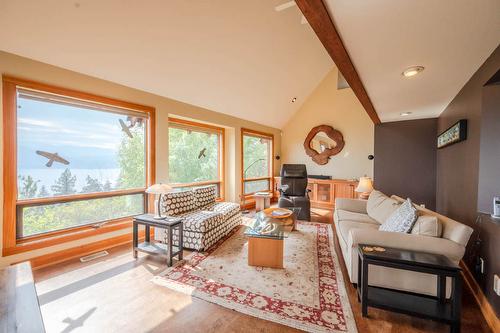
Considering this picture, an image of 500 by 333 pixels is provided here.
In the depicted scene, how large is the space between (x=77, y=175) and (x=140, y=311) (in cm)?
203

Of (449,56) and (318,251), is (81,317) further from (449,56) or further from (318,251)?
(449,56)

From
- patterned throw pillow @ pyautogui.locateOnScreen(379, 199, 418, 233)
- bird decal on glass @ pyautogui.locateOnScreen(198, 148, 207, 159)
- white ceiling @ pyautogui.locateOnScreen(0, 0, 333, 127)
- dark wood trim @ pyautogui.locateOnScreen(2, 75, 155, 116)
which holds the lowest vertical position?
patterned throw pillow @ pyautogui.locateOnScreen(379, 199, 418, 233)

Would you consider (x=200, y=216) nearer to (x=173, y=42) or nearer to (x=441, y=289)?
(x=173, y=42)

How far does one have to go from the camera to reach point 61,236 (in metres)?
2.61

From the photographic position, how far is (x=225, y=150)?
5.23m

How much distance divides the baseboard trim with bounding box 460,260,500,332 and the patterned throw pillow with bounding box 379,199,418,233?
29.2 inches

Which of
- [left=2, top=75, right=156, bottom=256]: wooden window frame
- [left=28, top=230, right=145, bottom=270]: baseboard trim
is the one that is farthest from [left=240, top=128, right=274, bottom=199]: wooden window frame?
[left=2, top=75, right=156, bottom=256]: wooden window frame

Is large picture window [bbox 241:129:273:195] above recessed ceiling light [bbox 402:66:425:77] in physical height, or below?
below

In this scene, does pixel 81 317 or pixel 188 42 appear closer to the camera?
pixel 81 317

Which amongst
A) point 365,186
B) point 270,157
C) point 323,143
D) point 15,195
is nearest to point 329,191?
point 365,186

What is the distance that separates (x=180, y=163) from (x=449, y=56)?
3984mm

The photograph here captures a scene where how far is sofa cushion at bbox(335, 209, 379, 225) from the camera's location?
3.02 metres

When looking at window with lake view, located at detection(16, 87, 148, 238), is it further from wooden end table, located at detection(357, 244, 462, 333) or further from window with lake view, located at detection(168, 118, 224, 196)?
wooden end table, located at detection(357, 244, 462, 333)

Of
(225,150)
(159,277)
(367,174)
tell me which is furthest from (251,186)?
(159,277)
